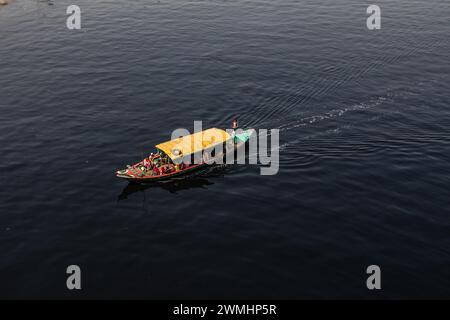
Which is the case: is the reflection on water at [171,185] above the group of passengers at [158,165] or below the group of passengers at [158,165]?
below

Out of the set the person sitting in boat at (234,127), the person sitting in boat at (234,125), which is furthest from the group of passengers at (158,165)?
the person sitting in boat at (234,125)

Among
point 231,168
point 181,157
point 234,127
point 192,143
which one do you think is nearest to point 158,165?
point 181,157

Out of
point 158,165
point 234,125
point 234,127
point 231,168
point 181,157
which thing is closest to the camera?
point 181,157

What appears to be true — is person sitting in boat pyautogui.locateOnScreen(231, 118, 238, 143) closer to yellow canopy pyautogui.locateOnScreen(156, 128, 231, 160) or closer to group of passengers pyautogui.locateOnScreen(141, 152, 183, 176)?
yellow canopy pyautogui.locateOnScreen(156, 128, 231, 160)

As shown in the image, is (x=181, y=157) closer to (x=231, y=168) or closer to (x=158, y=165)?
(x=158, y=165)

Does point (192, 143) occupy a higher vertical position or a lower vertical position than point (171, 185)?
higher

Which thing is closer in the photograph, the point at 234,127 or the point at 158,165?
the point at 158,165

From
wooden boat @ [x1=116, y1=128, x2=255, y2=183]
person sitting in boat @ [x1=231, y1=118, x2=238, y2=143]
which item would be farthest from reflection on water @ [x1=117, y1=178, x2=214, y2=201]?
person sitting in boat @ [x1=231, y1=118, x2=238, y2=143]

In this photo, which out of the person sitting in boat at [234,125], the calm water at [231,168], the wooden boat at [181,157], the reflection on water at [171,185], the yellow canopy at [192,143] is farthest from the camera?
the person sitting in boat at [234,125]

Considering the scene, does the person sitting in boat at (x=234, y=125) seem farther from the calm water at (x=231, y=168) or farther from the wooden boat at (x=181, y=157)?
the wooden boat at (x=181, y=157)
